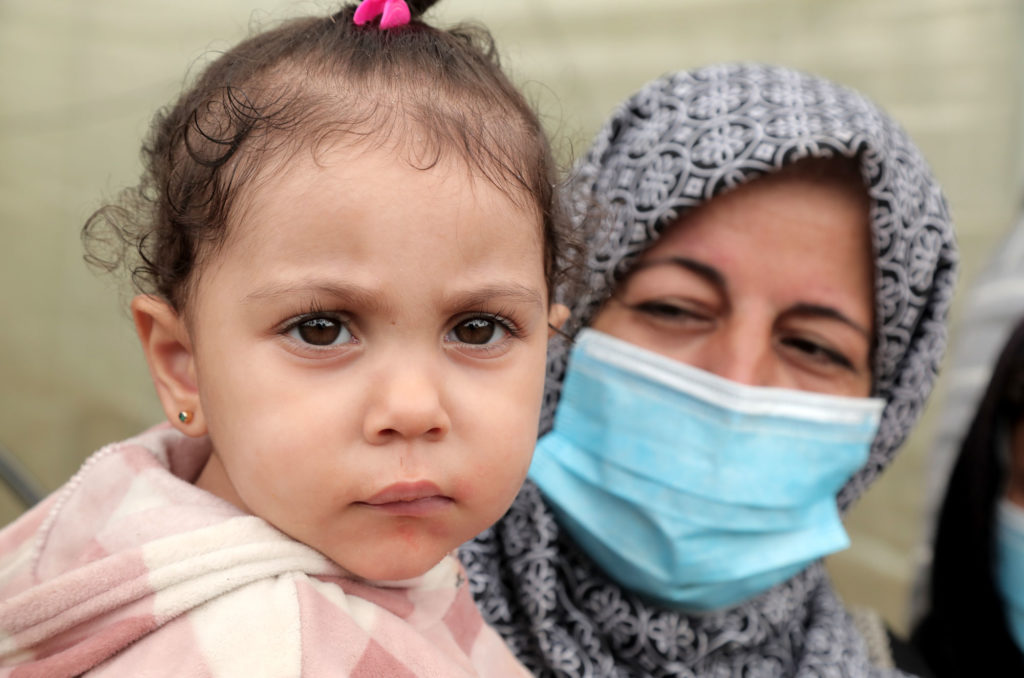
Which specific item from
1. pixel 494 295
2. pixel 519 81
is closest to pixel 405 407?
pixel 494 295

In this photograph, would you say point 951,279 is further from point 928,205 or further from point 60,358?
point 60,358

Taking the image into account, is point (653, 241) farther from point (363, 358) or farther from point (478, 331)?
point (363, 358)

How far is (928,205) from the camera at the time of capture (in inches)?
73.1

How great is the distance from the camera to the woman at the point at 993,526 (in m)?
2.42

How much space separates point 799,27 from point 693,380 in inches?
97.7

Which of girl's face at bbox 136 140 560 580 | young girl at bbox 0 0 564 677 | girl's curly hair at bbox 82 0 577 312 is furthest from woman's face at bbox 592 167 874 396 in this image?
girl's face at bbox 136 140 560 580

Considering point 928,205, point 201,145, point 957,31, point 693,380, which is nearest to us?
point 201,145

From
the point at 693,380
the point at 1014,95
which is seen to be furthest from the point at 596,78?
the point at 693,380

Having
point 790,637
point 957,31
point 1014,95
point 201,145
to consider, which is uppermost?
point 201,145

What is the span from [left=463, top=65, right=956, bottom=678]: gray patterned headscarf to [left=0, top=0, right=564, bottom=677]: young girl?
54 cm

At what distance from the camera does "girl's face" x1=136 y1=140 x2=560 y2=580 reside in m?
0.98

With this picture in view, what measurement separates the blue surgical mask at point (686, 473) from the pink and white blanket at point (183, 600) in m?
0.56

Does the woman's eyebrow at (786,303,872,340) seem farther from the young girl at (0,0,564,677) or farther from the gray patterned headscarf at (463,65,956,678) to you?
the young girl at (0,0,564,677)

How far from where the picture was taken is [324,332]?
101 cm
